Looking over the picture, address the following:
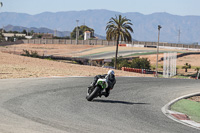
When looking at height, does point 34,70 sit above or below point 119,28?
below

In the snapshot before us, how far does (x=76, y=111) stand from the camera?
1361 centimetres

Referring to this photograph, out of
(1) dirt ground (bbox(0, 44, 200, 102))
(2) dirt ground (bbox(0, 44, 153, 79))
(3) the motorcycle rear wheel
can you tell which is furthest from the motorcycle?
(2) dirt ground (bbox(0, 44, 153, 79))

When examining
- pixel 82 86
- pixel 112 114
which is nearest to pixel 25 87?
pixel 82 86

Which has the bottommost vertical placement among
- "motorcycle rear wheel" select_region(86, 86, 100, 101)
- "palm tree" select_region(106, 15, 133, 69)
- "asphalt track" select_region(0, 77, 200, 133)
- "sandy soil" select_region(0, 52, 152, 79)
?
"asphalt track" select_region(0, 77, 200, 133)

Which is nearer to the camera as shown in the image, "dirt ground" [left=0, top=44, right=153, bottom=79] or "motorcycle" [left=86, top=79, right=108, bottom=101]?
"motorcycle" [left=86, top=79, right=108, bottom=101]

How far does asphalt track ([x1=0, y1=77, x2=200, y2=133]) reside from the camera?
10.7m

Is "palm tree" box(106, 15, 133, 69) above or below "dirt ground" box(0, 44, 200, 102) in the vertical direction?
above

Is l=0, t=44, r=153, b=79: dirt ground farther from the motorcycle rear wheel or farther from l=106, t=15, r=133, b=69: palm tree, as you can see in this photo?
l=106, t=15, r=133, b=69: palm tree

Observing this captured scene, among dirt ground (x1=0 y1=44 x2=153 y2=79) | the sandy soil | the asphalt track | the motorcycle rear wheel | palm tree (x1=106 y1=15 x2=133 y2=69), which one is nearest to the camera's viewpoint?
the asphalt track

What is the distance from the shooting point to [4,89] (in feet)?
59.6

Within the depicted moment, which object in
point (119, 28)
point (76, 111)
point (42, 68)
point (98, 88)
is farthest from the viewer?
point (119, 28)

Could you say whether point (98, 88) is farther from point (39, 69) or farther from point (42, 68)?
point (42, 68)

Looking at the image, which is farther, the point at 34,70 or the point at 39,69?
the point at 39,69

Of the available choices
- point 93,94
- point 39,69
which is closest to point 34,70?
point 39,69
